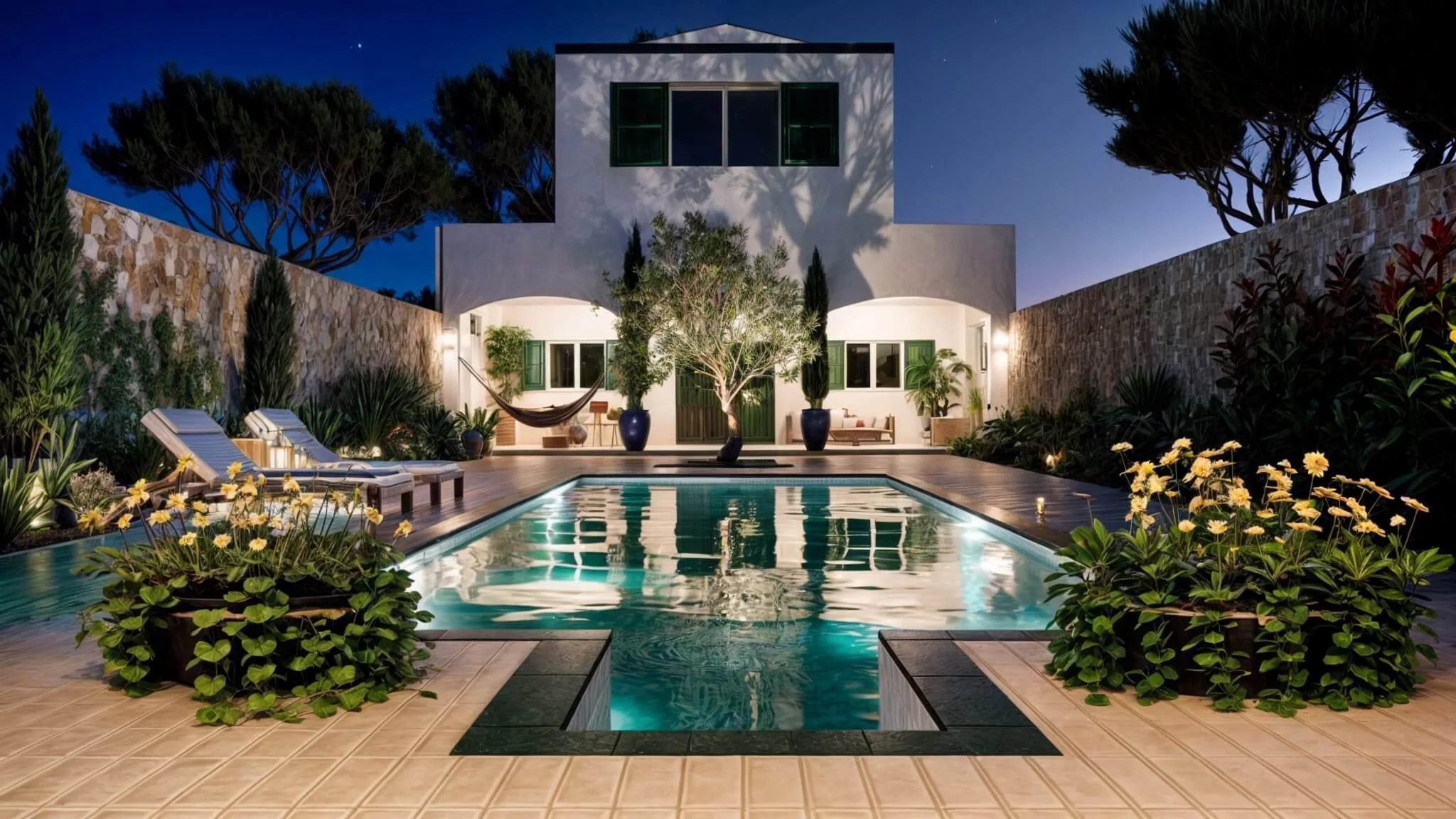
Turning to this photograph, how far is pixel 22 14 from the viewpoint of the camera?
3609cm

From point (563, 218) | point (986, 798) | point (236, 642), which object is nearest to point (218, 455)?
point (236, 642)

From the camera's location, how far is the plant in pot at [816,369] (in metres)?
15.4

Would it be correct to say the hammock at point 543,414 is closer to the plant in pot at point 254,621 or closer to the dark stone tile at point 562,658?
the dark stone tile at point 562,658

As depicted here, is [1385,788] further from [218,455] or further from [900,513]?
[218,455]

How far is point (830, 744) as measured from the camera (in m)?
2.51

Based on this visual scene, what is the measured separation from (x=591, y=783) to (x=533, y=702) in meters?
0.57

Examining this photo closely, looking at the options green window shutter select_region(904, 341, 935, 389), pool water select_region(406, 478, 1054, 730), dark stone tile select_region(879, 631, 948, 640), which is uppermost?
green window shutter select_region(904, 341, 935, 389)

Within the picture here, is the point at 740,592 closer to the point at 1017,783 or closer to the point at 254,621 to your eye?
the point at 254,621

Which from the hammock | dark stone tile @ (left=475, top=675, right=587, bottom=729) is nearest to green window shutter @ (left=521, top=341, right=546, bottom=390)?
the hammock

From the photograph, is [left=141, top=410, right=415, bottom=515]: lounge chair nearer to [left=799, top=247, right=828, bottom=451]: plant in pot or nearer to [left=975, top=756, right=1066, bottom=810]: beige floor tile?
[left=975, top=756, right=1066, bottom=810]: beige floor tile

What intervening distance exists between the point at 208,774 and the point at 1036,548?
4960 millimetres

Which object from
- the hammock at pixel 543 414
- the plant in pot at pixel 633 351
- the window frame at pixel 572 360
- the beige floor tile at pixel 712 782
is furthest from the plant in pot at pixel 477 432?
the beige floor tile at pixel 712 782

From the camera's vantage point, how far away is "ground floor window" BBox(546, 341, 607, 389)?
18.5m

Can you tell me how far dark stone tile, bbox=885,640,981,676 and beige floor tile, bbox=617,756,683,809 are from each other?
3.21ft
